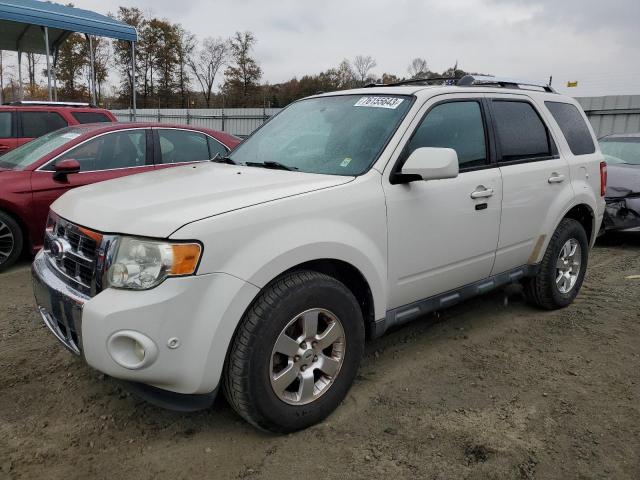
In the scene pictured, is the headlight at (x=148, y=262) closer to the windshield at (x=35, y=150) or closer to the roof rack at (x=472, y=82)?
the roof rack at (x=472, y=82)

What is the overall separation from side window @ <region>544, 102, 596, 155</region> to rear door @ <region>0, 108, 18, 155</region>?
7.67m

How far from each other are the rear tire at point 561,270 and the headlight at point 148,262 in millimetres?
3131

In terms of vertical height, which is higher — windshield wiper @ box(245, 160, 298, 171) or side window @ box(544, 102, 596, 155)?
side window @ box(544, 102, 596, 155)

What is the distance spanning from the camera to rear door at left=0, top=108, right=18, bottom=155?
8062 mm

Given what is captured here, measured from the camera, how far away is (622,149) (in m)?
8.35

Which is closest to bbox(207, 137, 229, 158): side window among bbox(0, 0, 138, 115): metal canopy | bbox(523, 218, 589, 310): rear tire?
bbox(523, 218, 589, 310): rear tire

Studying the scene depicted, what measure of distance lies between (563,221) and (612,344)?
106 cm

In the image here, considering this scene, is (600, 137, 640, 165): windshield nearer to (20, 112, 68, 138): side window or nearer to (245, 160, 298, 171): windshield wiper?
(245, 160, 298, 171): windshield wiper

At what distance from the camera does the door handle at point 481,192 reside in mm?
3369

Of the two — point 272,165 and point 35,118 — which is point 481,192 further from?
point 35,118

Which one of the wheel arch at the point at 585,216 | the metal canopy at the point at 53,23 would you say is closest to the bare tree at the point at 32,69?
the metal canopy at the point at 53,23

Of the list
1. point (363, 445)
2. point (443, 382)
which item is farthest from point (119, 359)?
point (443, 382)

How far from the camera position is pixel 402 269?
302 cm

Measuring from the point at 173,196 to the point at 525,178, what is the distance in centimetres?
255
